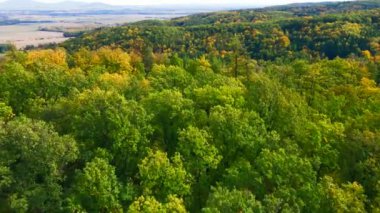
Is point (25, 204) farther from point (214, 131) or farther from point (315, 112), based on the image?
point (315, 112)

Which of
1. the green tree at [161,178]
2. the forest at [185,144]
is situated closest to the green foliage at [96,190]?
the forest at [185,144]

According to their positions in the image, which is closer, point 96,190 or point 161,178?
point 96,190

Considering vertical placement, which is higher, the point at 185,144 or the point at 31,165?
the point at 31,165

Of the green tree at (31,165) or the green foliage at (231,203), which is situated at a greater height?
the green tree at (31,165)

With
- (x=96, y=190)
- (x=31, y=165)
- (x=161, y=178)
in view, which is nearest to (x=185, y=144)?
(x=161, y=178)

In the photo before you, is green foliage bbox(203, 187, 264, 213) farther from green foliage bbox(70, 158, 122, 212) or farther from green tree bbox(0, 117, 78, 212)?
green tree bbox(0, 117, 78, 212)

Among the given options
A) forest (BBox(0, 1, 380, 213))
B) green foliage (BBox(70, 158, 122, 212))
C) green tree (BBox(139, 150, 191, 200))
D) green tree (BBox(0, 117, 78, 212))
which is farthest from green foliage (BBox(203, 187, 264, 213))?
green tree (BBox(0, 117, 78, 212))

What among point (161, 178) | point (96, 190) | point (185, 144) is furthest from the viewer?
point (185, 144)

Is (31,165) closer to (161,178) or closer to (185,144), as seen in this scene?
(161,178)

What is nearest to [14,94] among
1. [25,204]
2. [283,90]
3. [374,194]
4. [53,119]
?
[53,119]

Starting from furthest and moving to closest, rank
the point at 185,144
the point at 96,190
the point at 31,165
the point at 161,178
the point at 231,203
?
the point at 185,144 → the point at 161,178 → the point at 96,190 → the point at 31,165 → the point at 231,203

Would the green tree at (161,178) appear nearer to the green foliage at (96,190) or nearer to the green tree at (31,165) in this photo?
the green foliage at (96,190)
